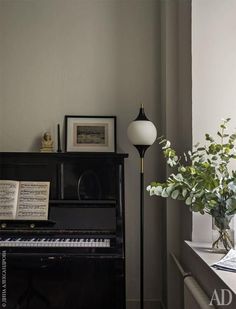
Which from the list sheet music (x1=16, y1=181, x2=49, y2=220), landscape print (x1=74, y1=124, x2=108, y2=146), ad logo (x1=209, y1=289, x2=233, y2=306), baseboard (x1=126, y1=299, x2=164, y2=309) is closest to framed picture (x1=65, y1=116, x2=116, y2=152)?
landscape print (x1=74, y1=124, x2=108, y2=146)

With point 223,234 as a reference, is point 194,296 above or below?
below

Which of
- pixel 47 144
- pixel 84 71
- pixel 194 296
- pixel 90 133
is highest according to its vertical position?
pixel 84 71

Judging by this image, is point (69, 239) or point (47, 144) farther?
point (47, 144)

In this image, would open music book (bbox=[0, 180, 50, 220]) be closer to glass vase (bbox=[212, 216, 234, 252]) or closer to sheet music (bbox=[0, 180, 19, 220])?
sheet music (bbox=[0, 180, 19, 220])

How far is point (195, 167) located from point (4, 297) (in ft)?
5.28

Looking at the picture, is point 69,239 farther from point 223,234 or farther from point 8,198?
point 223,234

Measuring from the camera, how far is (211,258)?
5.55 feet

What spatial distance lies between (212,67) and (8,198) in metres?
1.69

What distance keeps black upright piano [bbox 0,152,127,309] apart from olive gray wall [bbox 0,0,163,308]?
0.42 metres

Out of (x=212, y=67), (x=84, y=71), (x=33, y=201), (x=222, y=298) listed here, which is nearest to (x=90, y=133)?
(x=84, y=71)

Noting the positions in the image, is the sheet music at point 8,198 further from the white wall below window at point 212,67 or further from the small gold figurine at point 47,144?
the white wall below window at point 212,67

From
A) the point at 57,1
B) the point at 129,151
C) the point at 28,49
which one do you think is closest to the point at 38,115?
the point at 28,49

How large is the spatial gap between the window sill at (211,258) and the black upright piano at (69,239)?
1.65 ft

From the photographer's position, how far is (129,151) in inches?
105
